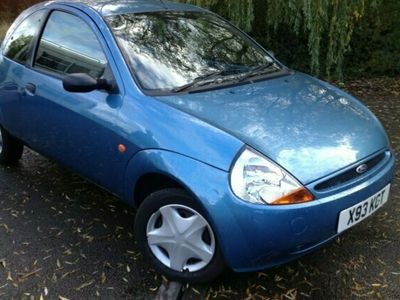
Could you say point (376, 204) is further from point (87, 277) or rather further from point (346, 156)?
point (87, 277)

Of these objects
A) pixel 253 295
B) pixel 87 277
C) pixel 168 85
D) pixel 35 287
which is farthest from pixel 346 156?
pixel 35 287

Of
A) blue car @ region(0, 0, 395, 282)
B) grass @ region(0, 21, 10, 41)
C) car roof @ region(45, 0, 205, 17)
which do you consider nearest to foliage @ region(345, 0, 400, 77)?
blue car @ region(0, 0, 395, 282)

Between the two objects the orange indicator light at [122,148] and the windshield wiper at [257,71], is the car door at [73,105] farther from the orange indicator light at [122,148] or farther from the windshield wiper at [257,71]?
the windshield wiper at [257,71]

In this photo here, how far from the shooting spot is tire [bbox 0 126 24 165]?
459 centimetres

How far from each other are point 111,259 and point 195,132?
1095 mm

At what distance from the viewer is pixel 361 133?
9.76 ft

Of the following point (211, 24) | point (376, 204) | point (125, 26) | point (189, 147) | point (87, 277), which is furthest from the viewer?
point (211, 24)

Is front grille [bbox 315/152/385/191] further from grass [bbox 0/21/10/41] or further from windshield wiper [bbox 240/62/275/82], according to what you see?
grass [bbox 0/21/10/41]

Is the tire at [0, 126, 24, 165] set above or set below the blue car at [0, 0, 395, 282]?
below

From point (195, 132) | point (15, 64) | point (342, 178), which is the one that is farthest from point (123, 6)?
point (342, 178)

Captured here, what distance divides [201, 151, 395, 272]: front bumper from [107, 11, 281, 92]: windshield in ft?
3.26

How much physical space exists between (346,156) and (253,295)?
95 cm

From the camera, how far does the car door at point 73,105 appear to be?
3.15 m

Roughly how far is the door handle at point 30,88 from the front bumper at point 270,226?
1.89m
